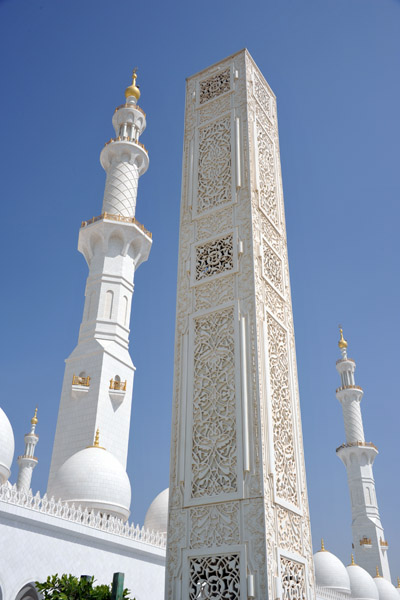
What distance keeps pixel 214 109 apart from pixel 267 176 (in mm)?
1060

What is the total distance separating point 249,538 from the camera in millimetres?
4109

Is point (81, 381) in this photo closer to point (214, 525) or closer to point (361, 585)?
point (361, 585)

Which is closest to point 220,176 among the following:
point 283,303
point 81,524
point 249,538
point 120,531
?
point 283,303

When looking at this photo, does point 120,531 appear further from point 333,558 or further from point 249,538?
point 333,558

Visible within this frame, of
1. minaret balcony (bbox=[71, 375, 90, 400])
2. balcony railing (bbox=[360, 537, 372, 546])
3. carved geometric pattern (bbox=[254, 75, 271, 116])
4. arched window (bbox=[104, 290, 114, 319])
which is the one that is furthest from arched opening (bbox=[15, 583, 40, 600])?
balcony railing (bbox=[360, 537, 372, 546])

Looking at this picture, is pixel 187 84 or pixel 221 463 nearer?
pixel 221 463

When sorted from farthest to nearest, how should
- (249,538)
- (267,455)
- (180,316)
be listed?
(180,316), (267,455), (249,538)

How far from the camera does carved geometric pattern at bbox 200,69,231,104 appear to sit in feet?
22.0

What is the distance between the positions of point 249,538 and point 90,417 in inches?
471

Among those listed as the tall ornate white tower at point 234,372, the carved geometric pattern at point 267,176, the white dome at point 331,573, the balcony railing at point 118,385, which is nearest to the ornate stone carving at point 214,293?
the tall ornate white tower at point 234,372

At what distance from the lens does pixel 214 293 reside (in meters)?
5.42

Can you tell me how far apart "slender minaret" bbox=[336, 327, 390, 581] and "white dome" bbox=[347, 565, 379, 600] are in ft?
9.81

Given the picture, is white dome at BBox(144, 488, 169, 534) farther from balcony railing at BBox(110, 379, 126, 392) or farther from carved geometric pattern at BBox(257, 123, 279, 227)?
carved geometric pattern at BBox(257, 123, 279, 227)

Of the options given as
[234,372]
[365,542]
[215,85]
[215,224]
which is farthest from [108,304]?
[365,542]
